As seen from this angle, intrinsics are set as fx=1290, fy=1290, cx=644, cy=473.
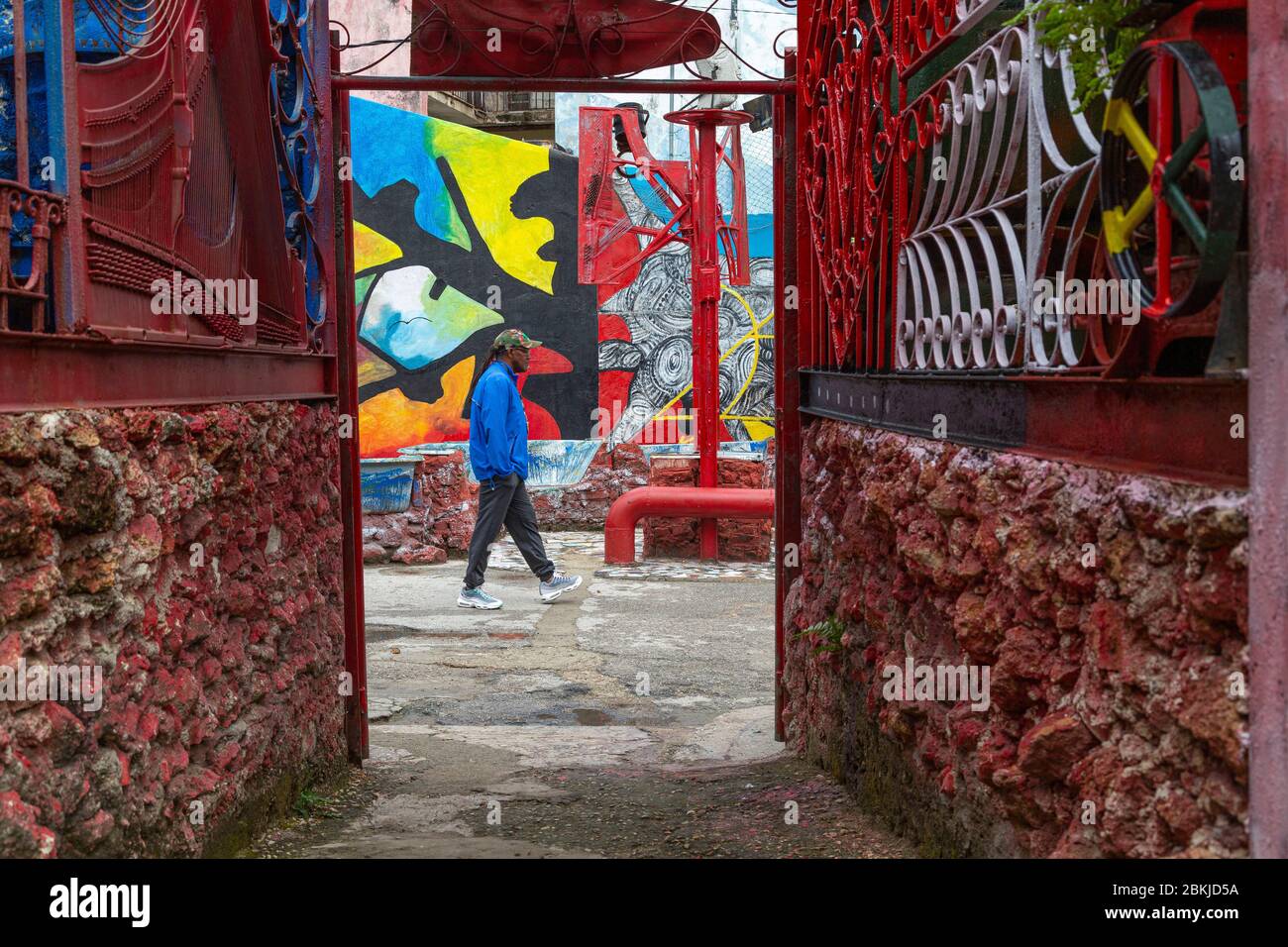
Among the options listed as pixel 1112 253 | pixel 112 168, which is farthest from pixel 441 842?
pixel 1112 253

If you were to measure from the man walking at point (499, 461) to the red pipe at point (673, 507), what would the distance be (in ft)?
6.93

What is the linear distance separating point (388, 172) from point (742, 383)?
200 inches

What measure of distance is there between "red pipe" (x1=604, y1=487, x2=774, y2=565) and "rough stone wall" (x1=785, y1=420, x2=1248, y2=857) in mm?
6526

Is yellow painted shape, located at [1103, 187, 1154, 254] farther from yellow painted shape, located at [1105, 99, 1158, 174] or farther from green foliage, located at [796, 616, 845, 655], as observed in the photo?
green foliage, located at [796, 616, 845, 655]

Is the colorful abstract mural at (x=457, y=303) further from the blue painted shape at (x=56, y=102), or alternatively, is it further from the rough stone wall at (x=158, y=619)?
the blue painted shape at (x=56, y=102)

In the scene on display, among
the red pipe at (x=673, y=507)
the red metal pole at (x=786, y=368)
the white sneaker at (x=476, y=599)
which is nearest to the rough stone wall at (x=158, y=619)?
the red metal pole at (x=786, y=368)

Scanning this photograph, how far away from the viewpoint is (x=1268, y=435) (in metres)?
1.66

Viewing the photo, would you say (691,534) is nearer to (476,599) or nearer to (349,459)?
(476,599)

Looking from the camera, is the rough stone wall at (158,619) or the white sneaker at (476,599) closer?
the rough stone wall at (158,619)

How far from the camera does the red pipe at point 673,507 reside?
10836 mm

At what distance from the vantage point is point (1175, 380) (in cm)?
195

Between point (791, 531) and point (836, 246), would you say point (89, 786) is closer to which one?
point (836, 246)

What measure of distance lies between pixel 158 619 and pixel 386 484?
8.94m

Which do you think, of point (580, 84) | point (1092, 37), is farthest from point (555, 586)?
point (1092, 37)
